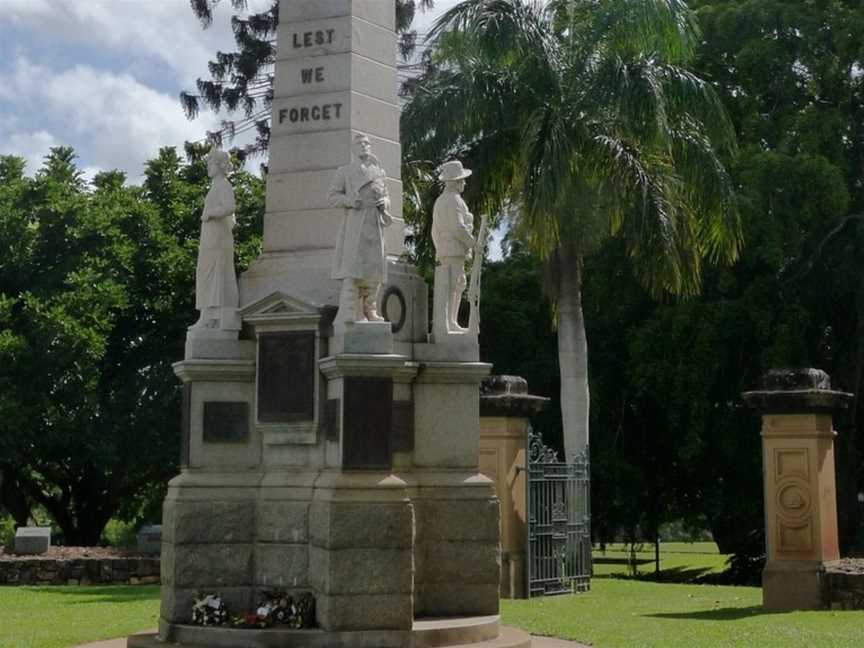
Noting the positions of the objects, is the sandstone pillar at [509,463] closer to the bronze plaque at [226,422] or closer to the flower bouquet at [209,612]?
the bronze plaque at [226,422]

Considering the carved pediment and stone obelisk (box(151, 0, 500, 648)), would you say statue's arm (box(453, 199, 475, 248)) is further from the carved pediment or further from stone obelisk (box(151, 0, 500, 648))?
the carved pediment

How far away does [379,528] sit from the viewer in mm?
10219

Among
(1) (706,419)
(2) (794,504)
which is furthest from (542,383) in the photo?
(2) (794,504)

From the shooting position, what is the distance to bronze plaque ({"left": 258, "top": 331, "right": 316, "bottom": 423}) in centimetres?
1111

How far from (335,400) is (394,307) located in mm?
1370

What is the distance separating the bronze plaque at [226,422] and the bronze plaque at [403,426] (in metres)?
1.26

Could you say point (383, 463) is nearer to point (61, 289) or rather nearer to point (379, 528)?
point (379, 528)

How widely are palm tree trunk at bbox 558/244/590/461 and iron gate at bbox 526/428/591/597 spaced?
165cm

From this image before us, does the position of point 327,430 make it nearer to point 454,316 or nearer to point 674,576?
point 454,316

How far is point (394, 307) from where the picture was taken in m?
11.7

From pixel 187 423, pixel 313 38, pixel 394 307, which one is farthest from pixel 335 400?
pixel 313 38

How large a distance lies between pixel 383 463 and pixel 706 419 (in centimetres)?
1550

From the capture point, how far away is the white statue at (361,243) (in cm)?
1066

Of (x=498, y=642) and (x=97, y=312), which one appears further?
(x=97, y=312)
